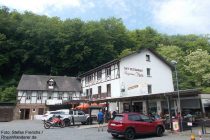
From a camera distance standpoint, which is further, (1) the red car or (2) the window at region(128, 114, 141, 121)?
(2) the window at region(128, 114, 141, 121)

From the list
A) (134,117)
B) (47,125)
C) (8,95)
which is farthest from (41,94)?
(134,117)

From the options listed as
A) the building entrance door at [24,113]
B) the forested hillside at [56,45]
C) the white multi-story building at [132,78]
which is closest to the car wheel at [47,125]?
the white multi-story building at [132,78]

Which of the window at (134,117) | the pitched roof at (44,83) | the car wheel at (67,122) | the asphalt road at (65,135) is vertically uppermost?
the pitched roof at (44,83)

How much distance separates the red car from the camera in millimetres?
15045

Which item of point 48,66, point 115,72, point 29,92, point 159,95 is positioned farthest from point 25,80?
point 159,95

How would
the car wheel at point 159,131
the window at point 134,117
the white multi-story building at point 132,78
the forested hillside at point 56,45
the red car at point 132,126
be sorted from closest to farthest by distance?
1. the red car at point 132,126
2. the window at point 134,117
3. the car wheel at point 159,131
4. the white multi-story building at point 132,78
5. the forested hillside at point 56,45

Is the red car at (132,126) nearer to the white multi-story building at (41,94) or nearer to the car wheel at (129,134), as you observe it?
the car wheel at (129,134)

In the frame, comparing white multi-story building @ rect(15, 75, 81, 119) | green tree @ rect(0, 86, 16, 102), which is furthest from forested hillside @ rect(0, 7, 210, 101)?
white multi-story building @ rect(15, 75, 81, 119)

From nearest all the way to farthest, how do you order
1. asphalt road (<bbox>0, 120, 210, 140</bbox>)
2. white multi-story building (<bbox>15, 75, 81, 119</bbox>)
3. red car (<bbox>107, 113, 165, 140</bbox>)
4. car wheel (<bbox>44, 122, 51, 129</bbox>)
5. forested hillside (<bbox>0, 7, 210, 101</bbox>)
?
1. red car (<bbox>107, 113, 165, 140</bbox>)
2. asphalt road (<bbox>0, 120, 210, 140</bbox>)
3. car wheel (<bbox>44, 122, 51, 129</bbox>)
4. white multi-story building (<bbox>15, 75, 81, 119</bbox>)
5. forested hillside (<bbox>0, 7, 210, 101</bbox>)

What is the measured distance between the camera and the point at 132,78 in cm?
3531

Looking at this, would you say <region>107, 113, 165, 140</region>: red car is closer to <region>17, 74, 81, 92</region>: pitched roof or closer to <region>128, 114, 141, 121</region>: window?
<region>128, 114, 141, 121</region>: window

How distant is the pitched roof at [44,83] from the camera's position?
150 feet

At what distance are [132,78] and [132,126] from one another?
798 inches

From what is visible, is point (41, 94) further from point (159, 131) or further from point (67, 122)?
point (159, 131)
